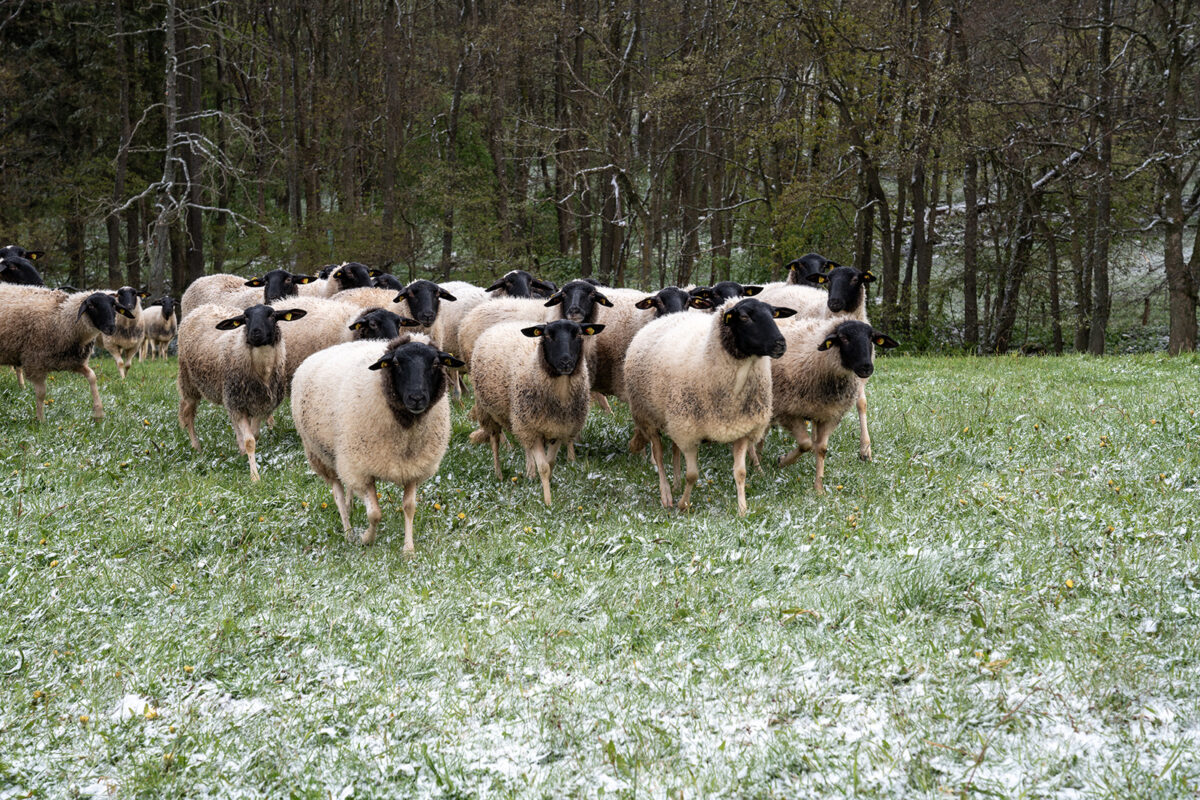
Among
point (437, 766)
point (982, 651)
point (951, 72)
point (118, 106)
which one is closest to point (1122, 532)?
point (982, 651)

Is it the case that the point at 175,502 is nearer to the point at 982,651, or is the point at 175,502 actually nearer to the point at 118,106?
the point at 982,651

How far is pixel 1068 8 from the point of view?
1906cm

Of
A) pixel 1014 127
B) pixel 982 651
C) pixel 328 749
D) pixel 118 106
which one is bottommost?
pixel 328 749

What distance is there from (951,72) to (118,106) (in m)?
23.0

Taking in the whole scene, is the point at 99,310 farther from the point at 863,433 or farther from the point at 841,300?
the point at 863,433

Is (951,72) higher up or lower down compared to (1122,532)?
higher up

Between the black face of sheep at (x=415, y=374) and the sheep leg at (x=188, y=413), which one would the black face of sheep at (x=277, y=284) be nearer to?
the sheep leg at (x=188, y=413)

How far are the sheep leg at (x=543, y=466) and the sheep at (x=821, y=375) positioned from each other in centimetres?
234

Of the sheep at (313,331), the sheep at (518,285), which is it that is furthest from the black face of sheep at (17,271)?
the sheep at (518,285)

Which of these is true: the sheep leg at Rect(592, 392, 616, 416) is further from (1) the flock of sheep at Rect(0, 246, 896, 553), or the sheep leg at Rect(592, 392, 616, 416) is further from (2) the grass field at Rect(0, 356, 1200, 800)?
(2) the grass field at Rect(0, 356, 1200, 800)

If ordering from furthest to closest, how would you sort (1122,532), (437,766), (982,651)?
1. (1122,532)
2. (982,651)
3. (437,766)

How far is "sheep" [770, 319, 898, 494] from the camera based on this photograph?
8.58 metres

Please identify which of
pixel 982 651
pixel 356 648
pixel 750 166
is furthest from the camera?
pixel 750 166

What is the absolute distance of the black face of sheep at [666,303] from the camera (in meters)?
10.7
